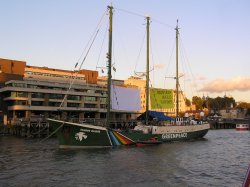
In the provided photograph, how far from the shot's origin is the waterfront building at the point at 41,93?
10744 centimetres

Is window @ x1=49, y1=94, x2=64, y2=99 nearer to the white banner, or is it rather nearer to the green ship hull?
the white banner

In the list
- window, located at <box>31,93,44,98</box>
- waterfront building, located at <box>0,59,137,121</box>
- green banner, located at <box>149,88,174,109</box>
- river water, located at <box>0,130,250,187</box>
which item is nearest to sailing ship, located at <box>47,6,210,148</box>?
river water, located at <box>0,130,250,187</box>

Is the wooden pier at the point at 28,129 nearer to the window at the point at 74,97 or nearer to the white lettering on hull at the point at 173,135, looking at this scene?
the white lettering on hull at the point at 173,135

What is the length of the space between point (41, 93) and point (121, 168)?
281ft

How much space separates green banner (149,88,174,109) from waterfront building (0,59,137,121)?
39674 mm

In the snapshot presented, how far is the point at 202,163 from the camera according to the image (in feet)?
117

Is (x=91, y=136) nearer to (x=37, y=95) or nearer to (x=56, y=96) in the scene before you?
(x=37, y=95)

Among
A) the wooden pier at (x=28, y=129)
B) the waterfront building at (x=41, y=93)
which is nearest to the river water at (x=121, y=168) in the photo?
the wooden pier at (x=28, y=129)

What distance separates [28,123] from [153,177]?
57.5 m

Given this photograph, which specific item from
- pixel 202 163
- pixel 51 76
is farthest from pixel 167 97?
pixel 51 76

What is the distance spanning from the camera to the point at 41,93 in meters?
112

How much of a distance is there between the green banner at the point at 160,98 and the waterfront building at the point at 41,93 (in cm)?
3967

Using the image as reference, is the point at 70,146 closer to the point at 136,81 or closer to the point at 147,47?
the point at 147,47

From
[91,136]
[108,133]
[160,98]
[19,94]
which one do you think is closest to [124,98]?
[160,98]
